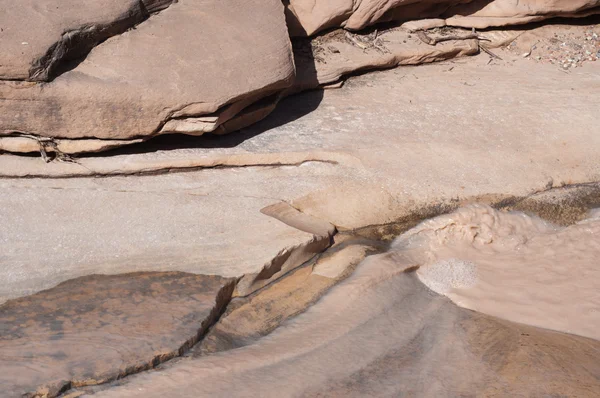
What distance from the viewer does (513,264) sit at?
3793 mm

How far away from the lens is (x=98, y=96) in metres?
3.93

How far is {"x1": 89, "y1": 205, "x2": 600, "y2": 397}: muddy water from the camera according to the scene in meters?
2.83

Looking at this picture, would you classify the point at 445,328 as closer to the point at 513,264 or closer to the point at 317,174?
the point at 513,264

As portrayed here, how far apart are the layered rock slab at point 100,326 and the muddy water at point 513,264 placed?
108 centimetres

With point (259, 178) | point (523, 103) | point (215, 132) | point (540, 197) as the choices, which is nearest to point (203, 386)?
point (259, 178)

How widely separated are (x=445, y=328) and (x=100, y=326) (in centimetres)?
143

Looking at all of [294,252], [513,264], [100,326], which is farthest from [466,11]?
[100,326]

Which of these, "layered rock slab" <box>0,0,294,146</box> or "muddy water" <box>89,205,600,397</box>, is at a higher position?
"layered rock slab" <box>0,0,294,146</box>

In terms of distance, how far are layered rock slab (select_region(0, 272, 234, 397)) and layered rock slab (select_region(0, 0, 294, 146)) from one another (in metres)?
1.06

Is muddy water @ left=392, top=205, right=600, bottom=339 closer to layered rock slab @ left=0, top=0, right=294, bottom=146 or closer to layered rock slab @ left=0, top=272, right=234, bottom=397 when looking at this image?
layered rock slab @ left=0, top=272, right=234, bottom=397

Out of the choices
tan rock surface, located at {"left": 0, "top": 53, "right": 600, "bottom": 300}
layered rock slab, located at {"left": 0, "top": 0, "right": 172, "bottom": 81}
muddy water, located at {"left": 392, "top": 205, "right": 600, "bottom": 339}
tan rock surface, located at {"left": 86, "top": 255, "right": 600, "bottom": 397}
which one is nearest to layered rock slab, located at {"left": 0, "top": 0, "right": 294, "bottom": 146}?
layered rock slab, located at {"left": 0, "top": 0, "right": 172, "bottom": 81}

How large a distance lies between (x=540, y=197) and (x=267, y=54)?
5.79 ft

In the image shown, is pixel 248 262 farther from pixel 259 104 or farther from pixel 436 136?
pixel 436 136

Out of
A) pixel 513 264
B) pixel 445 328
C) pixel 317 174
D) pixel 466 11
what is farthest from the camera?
pixel 466 11
